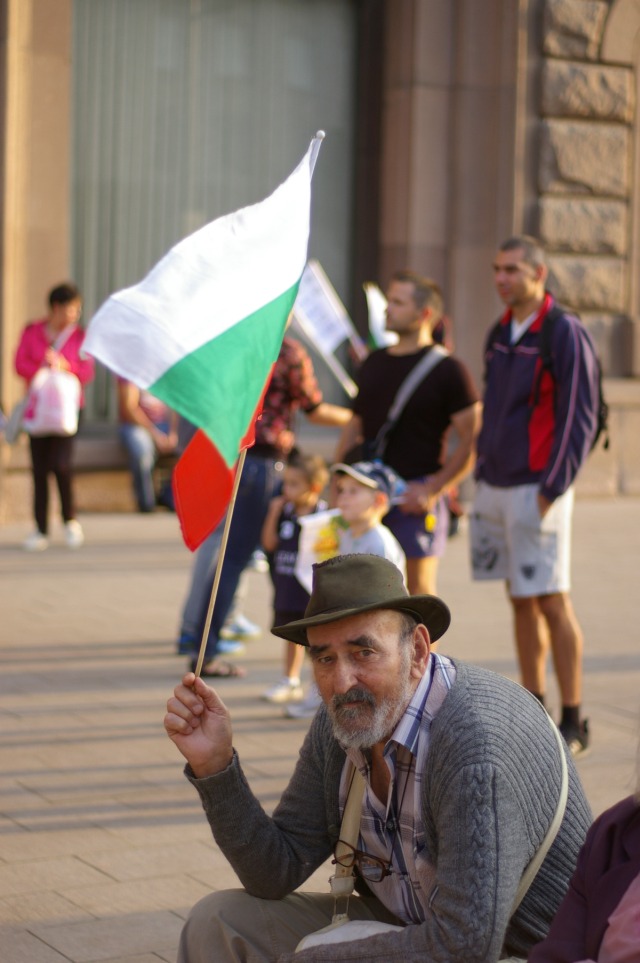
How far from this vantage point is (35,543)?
34.7 ft

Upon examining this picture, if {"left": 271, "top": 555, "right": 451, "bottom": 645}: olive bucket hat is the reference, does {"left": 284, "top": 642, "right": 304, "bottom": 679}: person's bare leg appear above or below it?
below

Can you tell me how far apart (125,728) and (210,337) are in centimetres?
329

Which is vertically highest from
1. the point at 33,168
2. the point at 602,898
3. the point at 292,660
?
the point at 33,168

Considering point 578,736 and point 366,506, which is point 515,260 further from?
point 578,736

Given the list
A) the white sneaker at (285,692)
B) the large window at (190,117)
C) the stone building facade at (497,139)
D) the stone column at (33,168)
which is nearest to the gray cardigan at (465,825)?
the white sneaker at (285,692)

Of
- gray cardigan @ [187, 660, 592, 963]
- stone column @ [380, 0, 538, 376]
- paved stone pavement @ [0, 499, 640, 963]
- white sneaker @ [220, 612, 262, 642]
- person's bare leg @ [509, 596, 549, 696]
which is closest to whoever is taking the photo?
gray cardigan @ [187, 660, 592, 963]

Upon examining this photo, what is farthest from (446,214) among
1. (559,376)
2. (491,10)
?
(559,376)

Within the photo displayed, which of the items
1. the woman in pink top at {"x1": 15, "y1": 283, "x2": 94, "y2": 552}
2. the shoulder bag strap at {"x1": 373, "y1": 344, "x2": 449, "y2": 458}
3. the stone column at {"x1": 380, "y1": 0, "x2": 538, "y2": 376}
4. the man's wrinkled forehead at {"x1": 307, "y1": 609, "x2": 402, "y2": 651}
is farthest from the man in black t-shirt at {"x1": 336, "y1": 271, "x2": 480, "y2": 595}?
the stone column at {"x1": 380, "y1": 0, "x2": 538, "y2": 376}

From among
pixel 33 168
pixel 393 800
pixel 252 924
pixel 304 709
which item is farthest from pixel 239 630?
pixel 33 168

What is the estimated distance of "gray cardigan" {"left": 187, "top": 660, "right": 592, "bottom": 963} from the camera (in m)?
2.78

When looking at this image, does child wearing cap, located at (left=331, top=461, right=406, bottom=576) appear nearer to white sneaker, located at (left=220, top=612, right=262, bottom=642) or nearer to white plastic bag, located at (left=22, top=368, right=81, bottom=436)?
white sneaker, located at (left=220, top=612, right=262, bottom=642)

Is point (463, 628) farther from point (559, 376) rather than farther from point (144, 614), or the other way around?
point (559, 376)

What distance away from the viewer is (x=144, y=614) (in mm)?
8531

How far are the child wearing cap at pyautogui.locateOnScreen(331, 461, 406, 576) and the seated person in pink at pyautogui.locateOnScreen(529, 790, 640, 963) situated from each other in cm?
340
